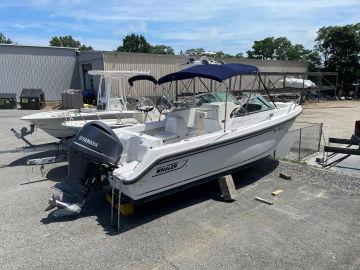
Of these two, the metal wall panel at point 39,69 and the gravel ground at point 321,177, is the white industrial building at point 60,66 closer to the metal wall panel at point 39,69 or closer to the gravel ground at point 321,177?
the metal wall panel at point 39,69

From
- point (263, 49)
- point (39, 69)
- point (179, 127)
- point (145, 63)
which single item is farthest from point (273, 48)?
point (179, 127)

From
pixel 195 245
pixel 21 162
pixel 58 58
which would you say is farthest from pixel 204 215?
pixel 58 58

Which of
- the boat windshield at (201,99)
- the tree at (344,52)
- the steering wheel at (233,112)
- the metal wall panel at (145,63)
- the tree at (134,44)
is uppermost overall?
the tree at (134,44)

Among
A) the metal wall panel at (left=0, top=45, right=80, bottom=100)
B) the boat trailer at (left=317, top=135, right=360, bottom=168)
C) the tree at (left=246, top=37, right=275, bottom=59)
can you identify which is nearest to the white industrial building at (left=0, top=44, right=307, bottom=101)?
the metal wall panel at (left=0, top=45, right=80, bottom=100)

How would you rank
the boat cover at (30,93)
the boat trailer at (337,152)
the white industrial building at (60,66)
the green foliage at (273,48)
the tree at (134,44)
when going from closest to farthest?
Answer: the boat trailer at (337,152), the boat cover at (30,93), the white industrial building at (60,66), the green foliage at (273,48), the tree at (134,44)

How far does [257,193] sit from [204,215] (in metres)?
1.41

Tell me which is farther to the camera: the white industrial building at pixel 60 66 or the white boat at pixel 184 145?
the white industrial building at pixel 60 66

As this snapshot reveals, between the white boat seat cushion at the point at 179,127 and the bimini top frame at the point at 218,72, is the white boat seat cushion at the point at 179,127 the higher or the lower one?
the lower one

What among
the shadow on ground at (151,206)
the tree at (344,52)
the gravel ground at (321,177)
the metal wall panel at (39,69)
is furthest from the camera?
the tree at (344,52)

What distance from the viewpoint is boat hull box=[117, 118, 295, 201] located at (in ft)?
17.6

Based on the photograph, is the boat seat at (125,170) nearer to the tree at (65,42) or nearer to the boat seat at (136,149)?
the boat seat at (136,149)

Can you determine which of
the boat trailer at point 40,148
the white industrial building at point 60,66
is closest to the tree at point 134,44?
the white industrial building at point 60,66

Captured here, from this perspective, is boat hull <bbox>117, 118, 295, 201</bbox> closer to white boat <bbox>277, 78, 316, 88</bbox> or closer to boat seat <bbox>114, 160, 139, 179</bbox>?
boat seat <bbox>114, 160, 139, 179</bbox>

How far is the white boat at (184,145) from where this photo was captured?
5.38 m
